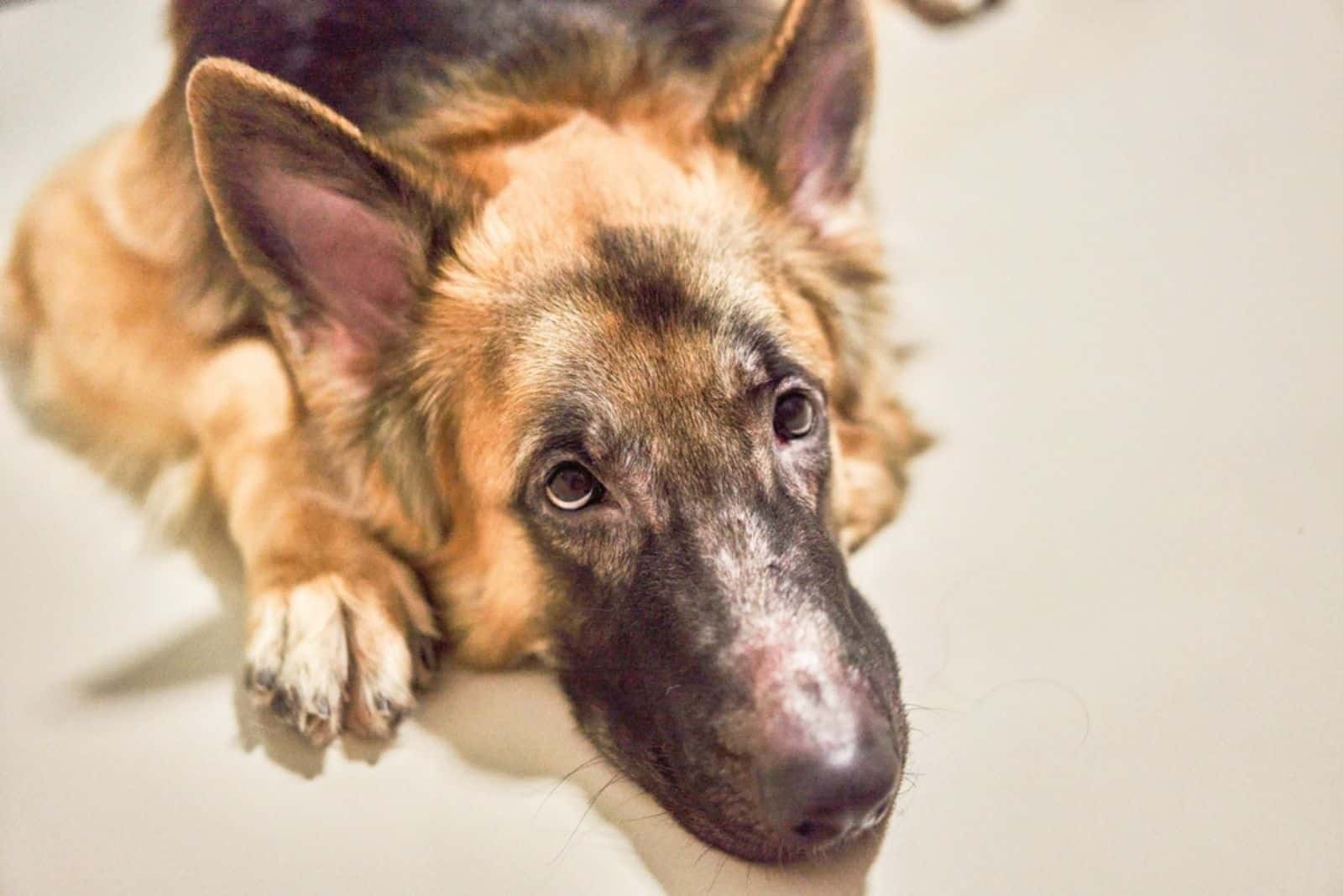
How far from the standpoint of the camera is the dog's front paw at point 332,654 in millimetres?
1699

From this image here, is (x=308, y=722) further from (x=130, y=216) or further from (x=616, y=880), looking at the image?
(x=130, y=216)

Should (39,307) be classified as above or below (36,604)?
above

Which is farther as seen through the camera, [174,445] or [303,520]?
[174,445]

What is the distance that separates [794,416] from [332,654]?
2.74 feet

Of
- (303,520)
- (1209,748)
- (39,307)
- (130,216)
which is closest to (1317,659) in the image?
(1209,748)

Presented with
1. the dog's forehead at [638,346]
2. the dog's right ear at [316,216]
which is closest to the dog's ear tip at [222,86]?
the dog's right ear at [316,216]

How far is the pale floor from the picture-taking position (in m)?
1.55

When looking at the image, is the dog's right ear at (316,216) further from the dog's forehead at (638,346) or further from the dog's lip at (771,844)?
the dog's lip at (771,844)

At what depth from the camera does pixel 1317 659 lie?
1709 mm

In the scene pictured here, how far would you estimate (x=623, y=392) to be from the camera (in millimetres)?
1555

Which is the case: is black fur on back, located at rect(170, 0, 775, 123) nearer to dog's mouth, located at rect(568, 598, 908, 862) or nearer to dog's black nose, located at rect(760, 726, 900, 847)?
dog's mouth, located at rect(568, 598, 908, 862)

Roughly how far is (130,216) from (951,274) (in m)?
1.82

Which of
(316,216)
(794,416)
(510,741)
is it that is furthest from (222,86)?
(510,741)

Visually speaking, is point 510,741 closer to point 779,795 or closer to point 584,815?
point 584,815
